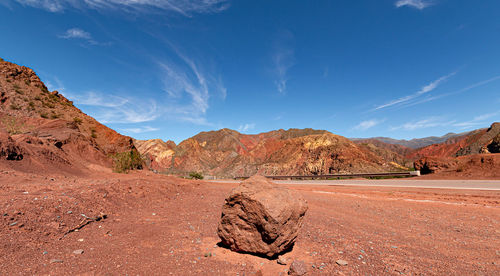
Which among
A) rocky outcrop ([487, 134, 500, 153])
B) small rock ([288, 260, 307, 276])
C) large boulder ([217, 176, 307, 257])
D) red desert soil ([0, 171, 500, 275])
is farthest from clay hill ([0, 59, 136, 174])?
rocky outcrop ([487, 134, 500, 153])

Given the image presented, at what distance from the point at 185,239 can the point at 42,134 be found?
1882cm

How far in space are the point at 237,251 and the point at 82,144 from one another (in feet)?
63.5

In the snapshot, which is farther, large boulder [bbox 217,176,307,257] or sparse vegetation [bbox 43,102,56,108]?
sparse vegetation [bbox 43,102,56,108]

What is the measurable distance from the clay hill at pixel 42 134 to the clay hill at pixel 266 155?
2592cm

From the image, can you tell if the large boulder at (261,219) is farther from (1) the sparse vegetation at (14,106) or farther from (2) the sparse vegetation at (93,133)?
(1) the sparse vegetation at (14,106)

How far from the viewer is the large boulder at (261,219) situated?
13.2ft

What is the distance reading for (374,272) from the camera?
3.65m

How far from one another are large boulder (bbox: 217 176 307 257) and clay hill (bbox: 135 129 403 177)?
3273 cm

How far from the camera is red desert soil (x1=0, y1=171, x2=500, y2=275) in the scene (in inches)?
144

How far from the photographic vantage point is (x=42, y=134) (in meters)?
16.7

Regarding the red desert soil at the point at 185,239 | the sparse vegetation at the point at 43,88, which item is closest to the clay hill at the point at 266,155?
the sparse vegetation at the point at 43,88

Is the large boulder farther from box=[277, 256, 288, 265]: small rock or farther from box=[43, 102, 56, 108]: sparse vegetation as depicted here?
box=[43, 102, 56, 108]: sparse vegetation

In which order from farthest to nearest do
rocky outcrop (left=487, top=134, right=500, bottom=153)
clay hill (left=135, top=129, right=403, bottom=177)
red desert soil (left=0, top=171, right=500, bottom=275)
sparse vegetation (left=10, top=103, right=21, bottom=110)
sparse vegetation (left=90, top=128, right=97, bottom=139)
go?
clay hill (left=135, top=129, right=403, bottom=177)
rocky outcrop (left=487, top=134, right=500, bottom=153)
sparse vegetation (left=90, top=128, right=97, bottom=139)
sparse vegetation (left=10, top=103, right=21, bottom=110)
red desert soil (left=0, top=171, right=500, bottom=275)

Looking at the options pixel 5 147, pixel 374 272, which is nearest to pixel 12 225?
pixel 374 272
